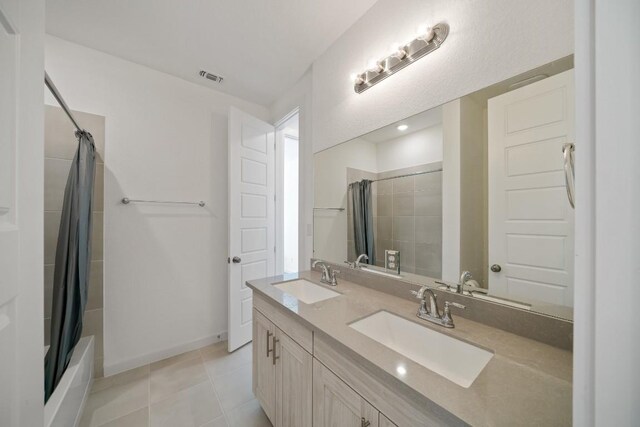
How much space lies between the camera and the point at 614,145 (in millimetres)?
245

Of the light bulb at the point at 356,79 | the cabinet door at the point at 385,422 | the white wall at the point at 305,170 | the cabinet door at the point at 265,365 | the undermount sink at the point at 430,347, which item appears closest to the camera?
the cabinet door at the point at 385,422

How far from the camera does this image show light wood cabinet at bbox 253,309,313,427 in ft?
3.27

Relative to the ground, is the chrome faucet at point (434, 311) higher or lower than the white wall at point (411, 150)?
lower

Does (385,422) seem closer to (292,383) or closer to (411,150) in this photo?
(292,383)

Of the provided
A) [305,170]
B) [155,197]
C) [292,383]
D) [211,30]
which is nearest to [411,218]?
[292,383]

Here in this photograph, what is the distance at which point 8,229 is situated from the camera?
0.54 metres

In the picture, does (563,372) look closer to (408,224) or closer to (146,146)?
(408,224)

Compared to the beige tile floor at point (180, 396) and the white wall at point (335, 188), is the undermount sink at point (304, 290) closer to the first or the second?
the white wall at point (335, 188)

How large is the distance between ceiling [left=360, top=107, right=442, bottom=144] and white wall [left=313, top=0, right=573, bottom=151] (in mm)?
34

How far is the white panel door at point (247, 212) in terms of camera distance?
2.12 m

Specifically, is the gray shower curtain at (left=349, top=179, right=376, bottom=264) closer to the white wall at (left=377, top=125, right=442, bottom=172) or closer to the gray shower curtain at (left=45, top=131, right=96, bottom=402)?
the white wall at (left=377, top=125, right=442, bottom=172)

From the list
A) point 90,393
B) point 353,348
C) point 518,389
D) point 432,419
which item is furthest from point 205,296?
point 518,389

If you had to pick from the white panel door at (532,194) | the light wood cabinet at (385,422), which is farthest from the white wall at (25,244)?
the white panel door at (532,194)

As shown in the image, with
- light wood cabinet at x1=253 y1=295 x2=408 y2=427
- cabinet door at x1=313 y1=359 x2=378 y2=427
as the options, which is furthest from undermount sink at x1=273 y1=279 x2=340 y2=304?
cabinet door at x1=313 y1=359 x2=378 y2=427
